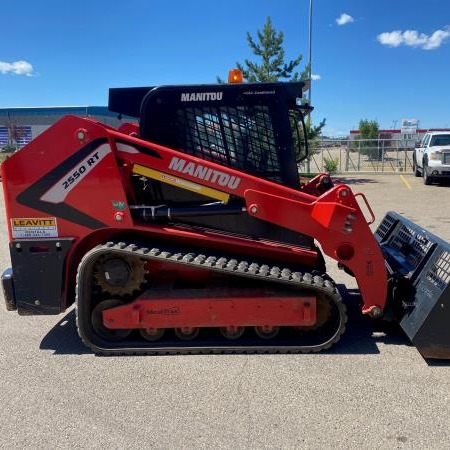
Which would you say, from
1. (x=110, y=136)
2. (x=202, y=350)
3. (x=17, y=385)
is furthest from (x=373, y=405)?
(x=110, y=136)

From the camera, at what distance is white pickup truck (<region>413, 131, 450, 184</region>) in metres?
15.9

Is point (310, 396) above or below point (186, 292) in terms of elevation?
below

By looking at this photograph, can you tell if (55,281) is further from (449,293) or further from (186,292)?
(449,293)

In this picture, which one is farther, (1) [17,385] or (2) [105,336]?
(2) [105,336]

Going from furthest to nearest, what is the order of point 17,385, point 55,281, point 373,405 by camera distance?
point 55,281 < point 17,385 < point 373,405

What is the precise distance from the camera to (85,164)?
378 centimetres

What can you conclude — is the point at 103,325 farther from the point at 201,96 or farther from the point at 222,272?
the point at 201,96

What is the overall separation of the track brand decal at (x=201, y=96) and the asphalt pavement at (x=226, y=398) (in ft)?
7.53

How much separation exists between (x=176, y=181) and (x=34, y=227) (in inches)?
52.5

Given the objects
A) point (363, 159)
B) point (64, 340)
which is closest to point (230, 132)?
point (64, 340)

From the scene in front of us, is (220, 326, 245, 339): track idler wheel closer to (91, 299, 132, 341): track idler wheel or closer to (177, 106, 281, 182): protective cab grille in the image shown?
(91, 299, 132, 341): track idler wheel

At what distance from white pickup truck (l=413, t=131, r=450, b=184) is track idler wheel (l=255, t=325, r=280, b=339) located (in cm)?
1441

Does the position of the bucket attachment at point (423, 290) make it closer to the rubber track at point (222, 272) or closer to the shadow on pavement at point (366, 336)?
the shadow on pavement at point (366, 336)

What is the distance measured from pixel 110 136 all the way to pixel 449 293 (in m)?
3.07
